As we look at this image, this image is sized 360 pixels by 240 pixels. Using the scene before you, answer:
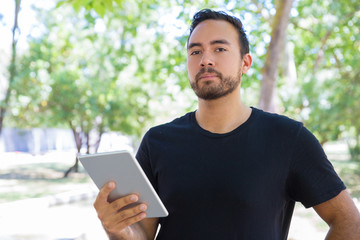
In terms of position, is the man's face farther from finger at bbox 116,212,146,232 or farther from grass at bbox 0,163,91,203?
grass at bbox 0,163,91,203

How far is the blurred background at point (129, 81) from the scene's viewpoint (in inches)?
309

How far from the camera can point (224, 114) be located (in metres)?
1.90

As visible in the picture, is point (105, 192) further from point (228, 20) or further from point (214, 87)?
point (228, 20)

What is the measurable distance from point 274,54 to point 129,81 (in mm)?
10986

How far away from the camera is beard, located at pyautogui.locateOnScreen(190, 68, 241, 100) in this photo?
1855 millimetres

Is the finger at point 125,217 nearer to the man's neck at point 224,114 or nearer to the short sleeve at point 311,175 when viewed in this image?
the man's neck at point 224,114

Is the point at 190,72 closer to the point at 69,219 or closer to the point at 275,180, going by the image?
the point at 275,180

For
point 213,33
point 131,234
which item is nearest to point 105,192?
point 131,234

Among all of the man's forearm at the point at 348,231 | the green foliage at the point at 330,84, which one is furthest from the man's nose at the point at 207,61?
the green foliage at the point at 330,84

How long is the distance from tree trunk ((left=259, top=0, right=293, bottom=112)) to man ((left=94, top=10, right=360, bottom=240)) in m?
4.44

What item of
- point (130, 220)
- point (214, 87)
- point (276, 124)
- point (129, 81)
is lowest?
point (129, 81)

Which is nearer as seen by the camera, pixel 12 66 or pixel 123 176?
pixel 123 176

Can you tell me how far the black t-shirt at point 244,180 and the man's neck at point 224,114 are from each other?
0.16ft

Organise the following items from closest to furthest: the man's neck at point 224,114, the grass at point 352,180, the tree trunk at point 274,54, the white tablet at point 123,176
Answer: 1. the white tablet at point 123,176
2. the man's neck at point 224,114
3. the tree trunk at point 274,54
4. the grass at point 352,180
